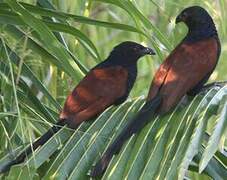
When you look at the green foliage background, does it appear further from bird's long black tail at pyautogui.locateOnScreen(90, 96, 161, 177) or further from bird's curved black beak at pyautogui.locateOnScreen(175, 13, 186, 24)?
bird's curved black beak at pyautogui.locateOnScreen(175, 13, 186, 24)

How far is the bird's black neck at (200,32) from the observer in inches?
69.8

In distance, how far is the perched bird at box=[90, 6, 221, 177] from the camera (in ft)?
4.23

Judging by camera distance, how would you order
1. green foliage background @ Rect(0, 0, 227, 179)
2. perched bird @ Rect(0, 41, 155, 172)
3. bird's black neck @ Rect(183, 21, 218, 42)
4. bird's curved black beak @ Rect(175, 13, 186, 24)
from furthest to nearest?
bird's curved black beak @ Rect(175, 13, 186, 24) → bird's black neck @ Rect(183, 21, 218, 42) → perched bird @ Rect(0, 41, 155, 172) → green foliage background @ Rect(0, 0, 227, 179)

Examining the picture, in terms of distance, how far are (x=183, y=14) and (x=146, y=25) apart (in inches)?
14.6

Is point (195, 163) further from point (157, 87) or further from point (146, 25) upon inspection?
point (146, 25)

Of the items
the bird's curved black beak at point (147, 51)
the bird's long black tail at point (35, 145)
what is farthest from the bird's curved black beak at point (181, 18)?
the bird's long black tail at point (35, 145)

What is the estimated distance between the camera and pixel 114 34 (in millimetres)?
3832

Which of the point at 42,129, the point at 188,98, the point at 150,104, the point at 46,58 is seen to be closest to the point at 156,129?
the point at 150,104

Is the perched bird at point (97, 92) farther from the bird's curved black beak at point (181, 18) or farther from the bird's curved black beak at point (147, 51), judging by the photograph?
the bird's curved black beak at point (181, 18)

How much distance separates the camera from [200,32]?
1.84m

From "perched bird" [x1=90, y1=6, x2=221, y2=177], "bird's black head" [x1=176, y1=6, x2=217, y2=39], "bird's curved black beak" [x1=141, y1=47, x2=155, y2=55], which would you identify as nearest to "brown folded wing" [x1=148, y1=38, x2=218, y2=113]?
"perched bird" [x1=90, y1=6, x2=221, y2=177]

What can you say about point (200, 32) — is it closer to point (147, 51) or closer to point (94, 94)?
point (147, 51)

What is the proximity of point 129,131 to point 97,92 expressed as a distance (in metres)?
0.40

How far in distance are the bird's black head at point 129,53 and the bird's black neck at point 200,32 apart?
0.52 ft
